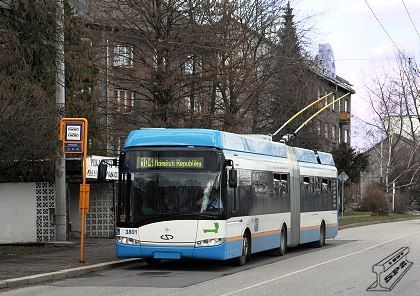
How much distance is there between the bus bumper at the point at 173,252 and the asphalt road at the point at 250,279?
37 centimetres

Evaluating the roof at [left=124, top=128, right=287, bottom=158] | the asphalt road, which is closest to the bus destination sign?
the roof at [left=124, top=128, right=287, bottom=158]

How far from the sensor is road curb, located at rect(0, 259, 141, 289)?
15.4m

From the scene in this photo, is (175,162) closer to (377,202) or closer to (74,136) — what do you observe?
(74,136)

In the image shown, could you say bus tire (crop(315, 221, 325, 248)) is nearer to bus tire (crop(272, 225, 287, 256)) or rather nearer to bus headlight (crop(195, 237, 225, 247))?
bus tire (crop(272, 225, 287, 256))

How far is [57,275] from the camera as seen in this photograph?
16812 millimetres

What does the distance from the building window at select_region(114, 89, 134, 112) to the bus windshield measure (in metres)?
15.8

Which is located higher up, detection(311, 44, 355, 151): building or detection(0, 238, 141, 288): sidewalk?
detection(311, 44, 355, 151): building

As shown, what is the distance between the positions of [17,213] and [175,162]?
31.7 feet

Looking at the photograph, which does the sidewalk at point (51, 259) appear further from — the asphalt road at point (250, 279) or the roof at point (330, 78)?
the roof at point (330, 78)

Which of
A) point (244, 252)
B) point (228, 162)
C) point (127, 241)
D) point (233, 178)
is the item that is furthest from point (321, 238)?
point (127, 241)

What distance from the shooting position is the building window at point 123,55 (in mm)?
33725

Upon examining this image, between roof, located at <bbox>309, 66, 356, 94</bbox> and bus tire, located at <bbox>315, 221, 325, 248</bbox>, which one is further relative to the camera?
roof, located at <bbox>309, 66, 356, 94</bbox>

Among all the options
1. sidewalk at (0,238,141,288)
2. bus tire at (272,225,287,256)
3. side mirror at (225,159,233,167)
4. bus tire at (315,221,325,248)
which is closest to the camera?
sidewalk at (0,238,141,288)

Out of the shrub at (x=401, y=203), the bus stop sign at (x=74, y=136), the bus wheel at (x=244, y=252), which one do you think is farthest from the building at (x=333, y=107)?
the bus stop sign at (x=74, y=136)
